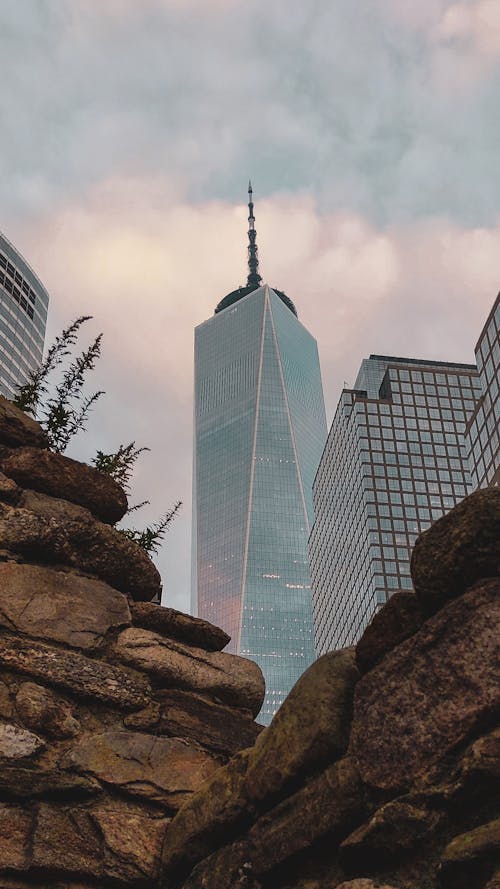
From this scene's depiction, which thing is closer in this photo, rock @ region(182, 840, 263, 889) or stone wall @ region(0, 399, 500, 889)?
stone wall @ region(0, 399, 500, 889)

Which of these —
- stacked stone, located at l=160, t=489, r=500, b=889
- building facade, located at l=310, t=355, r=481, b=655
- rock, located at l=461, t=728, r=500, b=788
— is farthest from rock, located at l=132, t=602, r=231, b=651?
building facade, located at l=310, t=355, r=481, b=655

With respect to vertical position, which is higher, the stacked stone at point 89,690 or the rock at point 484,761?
the stacked stone at point 89,690

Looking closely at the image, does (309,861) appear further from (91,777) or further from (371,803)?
(91,777)

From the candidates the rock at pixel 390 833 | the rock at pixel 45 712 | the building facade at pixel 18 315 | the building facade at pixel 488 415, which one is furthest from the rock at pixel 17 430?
the building facade at pixel 18 315

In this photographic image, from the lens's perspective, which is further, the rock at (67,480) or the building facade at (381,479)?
the building facade at (381,479)

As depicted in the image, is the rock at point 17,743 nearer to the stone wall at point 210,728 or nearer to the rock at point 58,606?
the stone wall at point 210,728

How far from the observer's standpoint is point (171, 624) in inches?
173

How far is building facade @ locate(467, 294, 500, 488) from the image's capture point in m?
Answer: 74.4

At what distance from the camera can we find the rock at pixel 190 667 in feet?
13.6

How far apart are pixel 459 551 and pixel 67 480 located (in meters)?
2.62

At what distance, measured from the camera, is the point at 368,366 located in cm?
13288

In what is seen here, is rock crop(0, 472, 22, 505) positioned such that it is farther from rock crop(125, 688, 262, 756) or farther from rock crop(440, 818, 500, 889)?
rock crop(440, 818, 500, 889)

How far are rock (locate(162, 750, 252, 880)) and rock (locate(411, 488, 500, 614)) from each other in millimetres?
1083

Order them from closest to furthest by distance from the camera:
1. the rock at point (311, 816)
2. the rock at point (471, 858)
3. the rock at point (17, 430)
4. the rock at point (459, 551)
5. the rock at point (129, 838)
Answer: the rock at point (471, 858), the rock at point (459, 551), the rock at point (311, 816), the rock at point (129, 838), the rock at point (17, 430)
